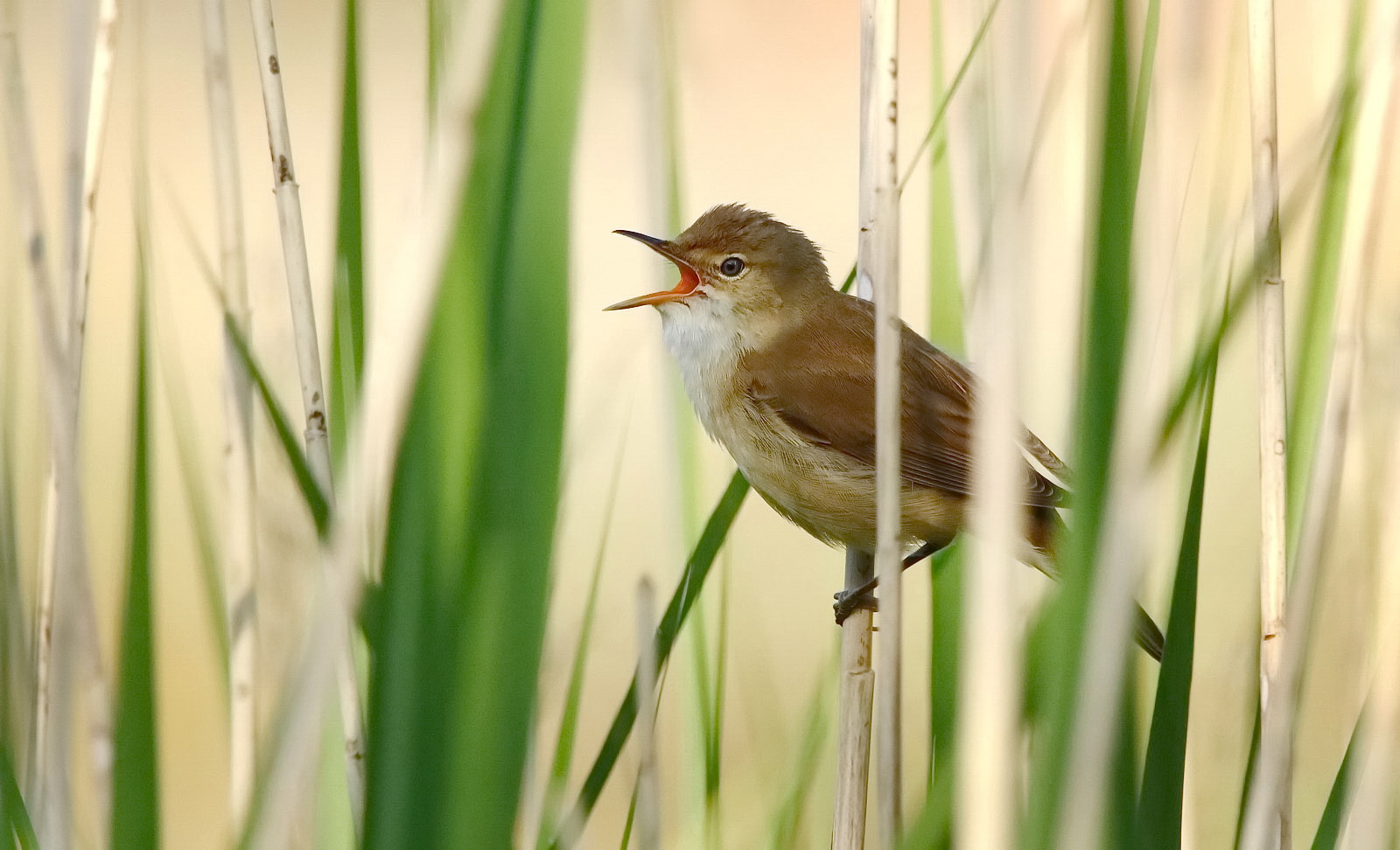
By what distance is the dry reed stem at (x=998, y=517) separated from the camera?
39.6 inches

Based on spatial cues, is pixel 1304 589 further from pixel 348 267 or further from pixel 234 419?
pixel 234 419

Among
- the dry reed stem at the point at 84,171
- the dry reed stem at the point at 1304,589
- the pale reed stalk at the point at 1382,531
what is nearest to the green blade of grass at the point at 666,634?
the dry reed stem at the point at 1304,589

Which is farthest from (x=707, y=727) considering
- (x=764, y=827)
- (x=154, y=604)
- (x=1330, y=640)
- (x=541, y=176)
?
(x=1330, y=640)

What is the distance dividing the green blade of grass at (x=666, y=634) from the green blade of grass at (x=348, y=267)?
1.10 feet

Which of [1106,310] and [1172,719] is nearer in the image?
[1106,310]

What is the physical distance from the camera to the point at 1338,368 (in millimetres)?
1495

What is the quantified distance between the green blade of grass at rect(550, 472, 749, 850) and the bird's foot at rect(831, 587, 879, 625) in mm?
263

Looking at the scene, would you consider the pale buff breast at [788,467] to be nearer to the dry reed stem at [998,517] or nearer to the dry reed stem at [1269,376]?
the dry reed stem at [1269,376]

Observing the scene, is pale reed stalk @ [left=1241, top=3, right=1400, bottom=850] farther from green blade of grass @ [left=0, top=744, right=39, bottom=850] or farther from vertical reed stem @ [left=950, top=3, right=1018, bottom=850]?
green blade of grass @ [left=0, top=744, right=39, bottom=850]

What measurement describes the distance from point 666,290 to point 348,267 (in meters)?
1.13

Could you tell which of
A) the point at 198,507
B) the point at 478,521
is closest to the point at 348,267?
the point at 478,521

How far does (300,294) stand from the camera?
54.9 inches

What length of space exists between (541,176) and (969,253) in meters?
0.63

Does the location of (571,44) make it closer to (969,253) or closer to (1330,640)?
(969,253)
